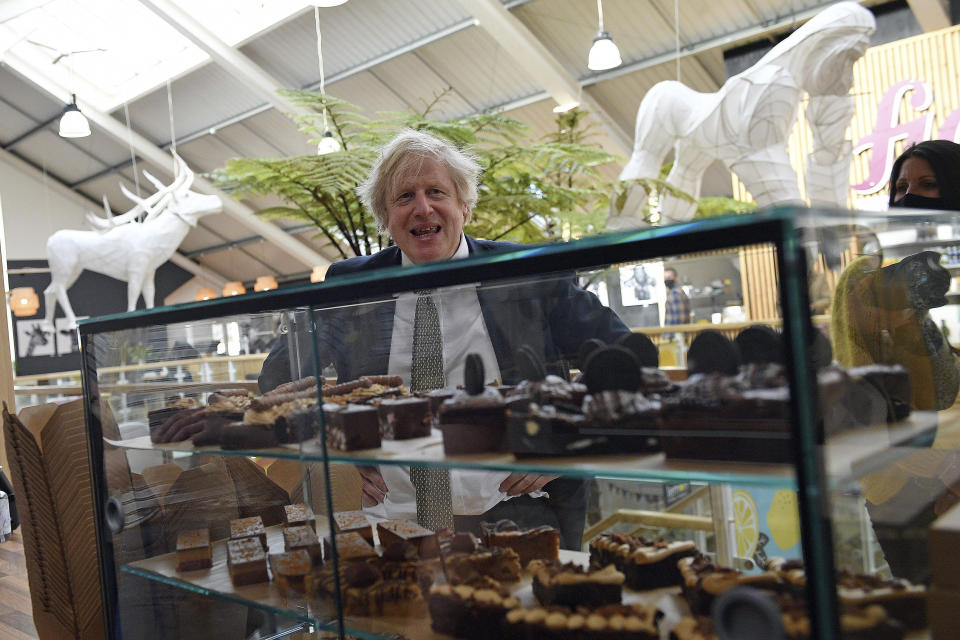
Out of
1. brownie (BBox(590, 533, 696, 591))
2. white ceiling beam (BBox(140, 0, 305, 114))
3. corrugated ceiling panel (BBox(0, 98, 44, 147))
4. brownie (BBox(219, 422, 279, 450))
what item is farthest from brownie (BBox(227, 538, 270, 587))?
corrugated ceiling panel (BBox(0, 98, 44, 147))

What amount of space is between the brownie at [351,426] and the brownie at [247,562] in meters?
0.35

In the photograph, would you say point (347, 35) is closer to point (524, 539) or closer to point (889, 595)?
point (524, 539)

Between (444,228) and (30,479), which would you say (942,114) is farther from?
(30,479)

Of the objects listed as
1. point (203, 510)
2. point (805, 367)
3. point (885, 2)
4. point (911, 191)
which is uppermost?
point (885, 2)

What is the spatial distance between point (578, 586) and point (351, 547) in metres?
0.38

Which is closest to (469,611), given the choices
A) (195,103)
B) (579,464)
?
(579,464)

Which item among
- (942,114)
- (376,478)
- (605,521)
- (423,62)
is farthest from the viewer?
(423,62)

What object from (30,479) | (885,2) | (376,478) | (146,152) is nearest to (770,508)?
(376,478)

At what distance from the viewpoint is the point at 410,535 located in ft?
4.10

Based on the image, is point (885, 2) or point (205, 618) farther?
point (885, 2)

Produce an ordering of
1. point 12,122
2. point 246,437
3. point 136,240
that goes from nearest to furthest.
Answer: point 246,437 → point 136,240 → point 12,122

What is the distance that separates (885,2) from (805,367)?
28.1ft

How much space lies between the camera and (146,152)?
1317 centimetres

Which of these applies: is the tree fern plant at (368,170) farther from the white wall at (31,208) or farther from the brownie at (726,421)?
the white wall at (31,208)
